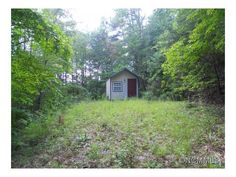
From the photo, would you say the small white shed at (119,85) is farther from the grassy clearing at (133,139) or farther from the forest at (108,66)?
the grassy clearing at (133,139)

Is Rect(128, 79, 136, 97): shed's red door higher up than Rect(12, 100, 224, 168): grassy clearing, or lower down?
higher up

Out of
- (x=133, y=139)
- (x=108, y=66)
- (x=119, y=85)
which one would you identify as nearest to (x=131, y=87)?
(x=119, y=85)

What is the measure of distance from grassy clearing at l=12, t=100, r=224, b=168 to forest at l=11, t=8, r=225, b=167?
2 centimetres

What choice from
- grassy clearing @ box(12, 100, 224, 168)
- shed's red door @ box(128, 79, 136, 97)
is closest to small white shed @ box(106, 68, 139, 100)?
shed's red door @ box(128, 79, 136, 97)

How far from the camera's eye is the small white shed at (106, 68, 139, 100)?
4.65 metres

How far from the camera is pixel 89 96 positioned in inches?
164

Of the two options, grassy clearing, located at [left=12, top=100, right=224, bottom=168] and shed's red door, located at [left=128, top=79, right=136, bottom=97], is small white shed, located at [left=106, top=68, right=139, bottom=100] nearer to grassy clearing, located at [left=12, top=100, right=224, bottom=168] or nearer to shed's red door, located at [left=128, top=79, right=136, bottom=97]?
shed's red door, located at [left=128, top=79, right=136, bottom=97]

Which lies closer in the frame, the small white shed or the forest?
the forest

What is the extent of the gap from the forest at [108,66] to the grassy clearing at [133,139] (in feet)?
0.08

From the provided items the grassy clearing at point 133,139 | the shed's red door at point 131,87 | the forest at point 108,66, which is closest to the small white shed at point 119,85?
the shed's red door at point 131,87

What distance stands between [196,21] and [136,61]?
4.18 ft

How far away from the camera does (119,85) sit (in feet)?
18.1
